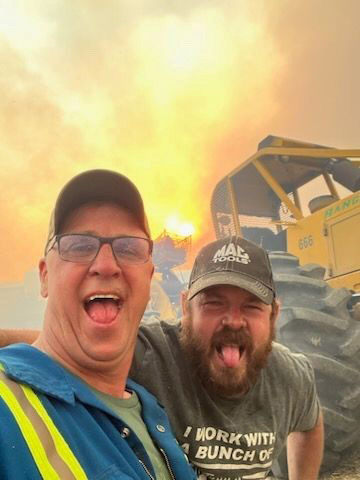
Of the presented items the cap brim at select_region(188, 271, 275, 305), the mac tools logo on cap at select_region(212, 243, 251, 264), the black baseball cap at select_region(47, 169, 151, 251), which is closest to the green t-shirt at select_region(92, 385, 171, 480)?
the black baseball cap at select_region(47, 169, 151, 251)

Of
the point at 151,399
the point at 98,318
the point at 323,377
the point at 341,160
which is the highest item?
→ the point at 341,160

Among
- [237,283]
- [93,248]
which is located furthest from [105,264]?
[237,283]

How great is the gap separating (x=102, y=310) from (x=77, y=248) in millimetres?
140

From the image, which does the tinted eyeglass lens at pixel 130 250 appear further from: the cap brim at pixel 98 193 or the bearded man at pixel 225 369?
the bearded man at pixel 225 369

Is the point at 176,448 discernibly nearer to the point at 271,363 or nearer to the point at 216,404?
the point at 216,404

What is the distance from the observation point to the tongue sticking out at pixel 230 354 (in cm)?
151

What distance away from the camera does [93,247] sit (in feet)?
3.61

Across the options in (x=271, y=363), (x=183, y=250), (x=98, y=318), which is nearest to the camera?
(x=98, y=318)

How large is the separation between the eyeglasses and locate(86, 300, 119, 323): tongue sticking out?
0.30 ft

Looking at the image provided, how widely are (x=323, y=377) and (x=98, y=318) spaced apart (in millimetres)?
1693

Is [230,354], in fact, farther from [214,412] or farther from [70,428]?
[70,428]

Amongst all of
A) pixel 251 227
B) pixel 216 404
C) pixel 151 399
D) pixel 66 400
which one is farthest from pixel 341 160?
pixel 66 400

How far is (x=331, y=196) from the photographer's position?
12.1 feet

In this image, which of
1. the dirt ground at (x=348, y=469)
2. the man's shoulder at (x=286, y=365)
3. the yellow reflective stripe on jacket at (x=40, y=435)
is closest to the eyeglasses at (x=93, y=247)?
the yellow reflective stripe on jacket at (x=40, y=435)
